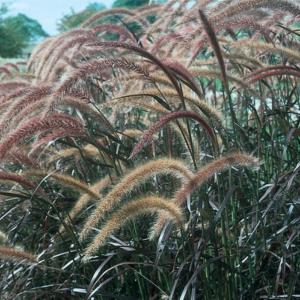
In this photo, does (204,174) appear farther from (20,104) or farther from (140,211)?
(20,104)

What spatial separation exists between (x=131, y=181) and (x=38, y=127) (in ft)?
1.59

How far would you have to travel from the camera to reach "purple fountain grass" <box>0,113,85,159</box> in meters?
1.67

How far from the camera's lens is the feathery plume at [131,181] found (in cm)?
154

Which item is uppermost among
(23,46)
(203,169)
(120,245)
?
(203,169)

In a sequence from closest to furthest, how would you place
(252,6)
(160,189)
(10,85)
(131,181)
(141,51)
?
(131,181) < (141,51) < (252,6) < (160,189) < (10,85)

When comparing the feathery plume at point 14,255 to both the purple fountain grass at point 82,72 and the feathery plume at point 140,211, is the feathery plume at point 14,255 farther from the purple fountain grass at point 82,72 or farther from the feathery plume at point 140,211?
the purple fountain grass at point 82,72

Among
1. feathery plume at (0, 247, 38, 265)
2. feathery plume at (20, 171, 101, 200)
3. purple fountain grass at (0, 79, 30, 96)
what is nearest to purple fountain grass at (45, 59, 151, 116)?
feathery plume at (20, 171, 101, 200)

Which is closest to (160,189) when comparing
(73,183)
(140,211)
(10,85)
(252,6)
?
(73,183)

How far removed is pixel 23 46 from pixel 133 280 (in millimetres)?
41116

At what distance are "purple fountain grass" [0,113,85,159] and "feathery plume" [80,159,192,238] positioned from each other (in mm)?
395

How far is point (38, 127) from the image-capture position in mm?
1767

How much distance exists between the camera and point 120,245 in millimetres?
1953

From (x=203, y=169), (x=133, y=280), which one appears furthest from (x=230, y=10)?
(x=133, y=280)

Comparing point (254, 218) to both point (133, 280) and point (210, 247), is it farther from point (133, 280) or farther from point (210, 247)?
point (133, 280)
